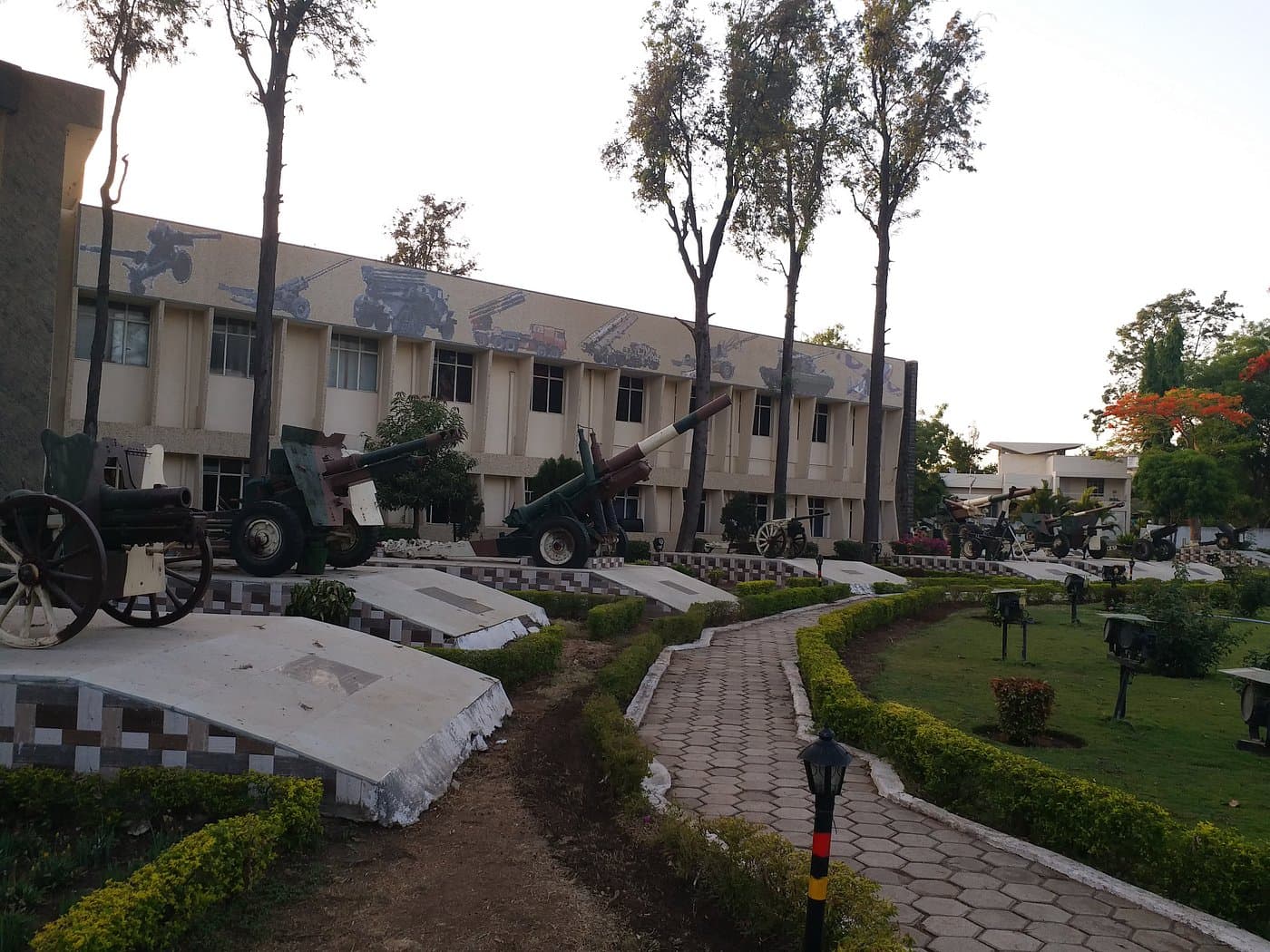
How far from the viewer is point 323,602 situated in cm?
984

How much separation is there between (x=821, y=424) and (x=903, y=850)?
108ft

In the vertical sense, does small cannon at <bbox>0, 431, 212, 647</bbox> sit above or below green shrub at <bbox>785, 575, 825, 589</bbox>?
above

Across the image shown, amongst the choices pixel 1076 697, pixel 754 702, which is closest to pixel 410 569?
pixel 754 702

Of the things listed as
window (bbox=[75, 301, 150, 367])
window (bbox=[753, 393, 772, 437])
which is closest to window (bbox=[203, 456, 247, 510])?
window (bbox=[75, 301, 150, 367])

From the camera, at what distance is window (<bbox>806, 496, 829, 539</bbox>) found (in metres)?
36.8

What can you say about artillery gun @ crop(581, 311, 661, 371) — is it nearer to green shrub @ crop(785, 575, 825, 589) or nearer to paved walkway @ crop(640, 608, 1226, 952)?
green shrub @ crop(785, 575, 825, 589)

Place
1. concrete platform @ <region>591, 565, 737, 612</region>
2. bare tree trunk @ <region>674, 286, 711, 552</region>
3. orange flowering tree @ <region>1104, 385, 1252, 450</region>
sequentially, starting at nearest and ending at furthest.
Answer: concrete platform @ <region>591, 565, 737, 612</region> < bare tree trunk @ <region>674, 286, 711, 552</region> < orange flowering tree @ <region>1104, 385, 1252, 450</region>

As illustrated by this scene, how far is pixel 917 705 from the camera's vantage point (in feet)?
27.8

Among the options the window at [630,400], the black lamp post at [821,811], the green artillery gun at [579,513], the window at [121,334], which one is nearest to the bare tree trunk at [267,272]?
the green artillery gun at [579,513]

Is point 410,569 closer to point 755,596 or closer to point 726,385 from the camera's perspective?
point 755,596

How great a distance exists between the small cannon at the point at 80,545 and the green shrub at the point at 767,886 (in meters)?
3.96

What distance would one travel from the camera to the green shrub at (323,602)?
9.78 meters

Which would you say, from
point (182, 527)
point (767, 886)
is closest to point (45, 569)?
point (182, 527)

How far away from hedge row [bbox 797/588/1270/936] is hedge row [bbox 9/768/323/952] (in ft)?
11.9
